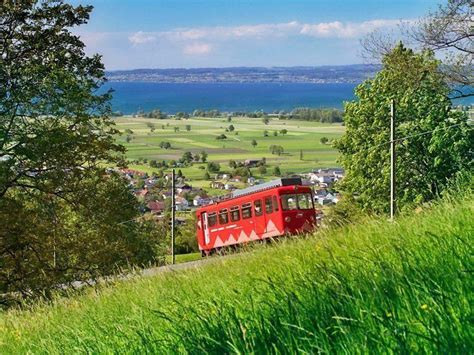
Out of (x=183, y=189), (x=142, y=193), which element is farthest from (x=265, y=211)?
(x=183, y=189)

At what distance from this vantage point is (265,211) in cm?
2981

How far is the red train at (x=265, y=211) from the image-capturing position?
2930cm

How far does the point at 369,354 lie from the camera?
3.68 m

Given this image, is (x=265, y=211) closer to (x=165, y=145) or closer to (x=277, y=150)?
(x=277, y=150)

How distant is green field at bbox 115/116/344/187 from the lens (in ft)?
376

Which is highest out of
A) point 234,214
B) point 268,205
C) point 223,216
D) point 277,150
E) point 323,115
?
point 268,205

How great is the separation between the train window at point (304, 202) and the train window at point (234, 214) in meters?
2.76

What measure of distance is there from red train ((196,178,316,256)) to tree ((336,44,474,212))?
7717 millimetres

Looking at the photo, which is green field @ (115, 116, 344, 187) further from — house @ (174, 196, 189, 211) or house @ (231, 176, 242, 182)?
house @ (174, 196, 189, 211)

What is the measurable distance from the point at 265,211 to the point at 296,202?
127cm

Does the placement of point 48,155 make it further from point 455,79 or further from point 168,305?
point 455,79

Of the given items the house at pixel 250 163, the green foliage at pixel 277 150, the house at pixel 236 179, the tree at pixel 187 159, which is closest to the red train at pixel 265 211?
the house at pixel 236 179

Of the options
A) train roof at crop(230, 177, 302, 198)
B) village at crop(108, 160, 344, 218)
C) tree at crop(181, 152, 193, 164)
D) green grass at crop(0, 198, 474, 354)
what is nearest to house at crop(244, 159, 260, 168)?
tree at crop(181, 152, 193, 164)

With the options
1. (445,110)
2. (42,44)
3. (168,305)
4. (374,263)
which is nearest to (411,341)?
(374,263)
